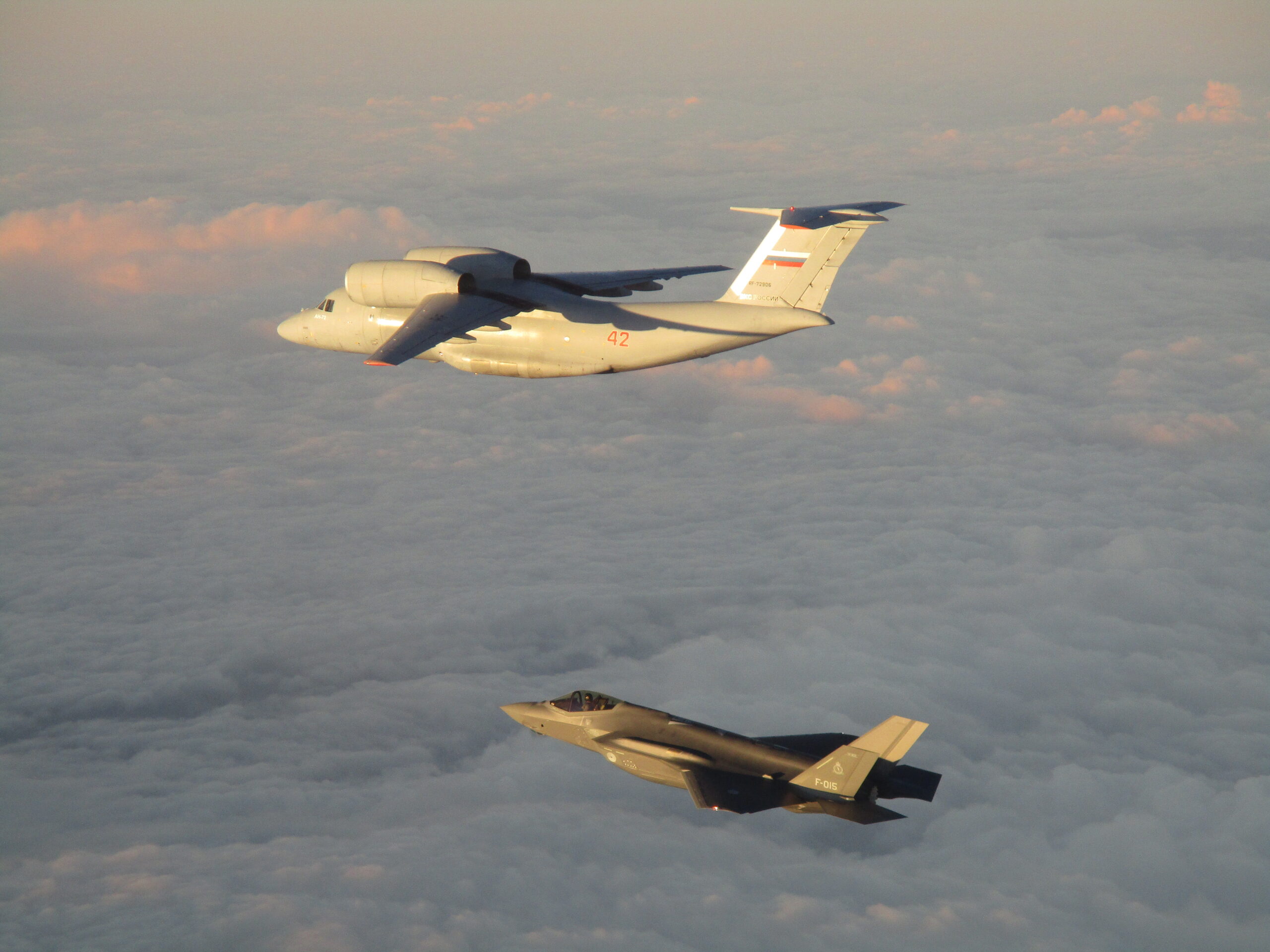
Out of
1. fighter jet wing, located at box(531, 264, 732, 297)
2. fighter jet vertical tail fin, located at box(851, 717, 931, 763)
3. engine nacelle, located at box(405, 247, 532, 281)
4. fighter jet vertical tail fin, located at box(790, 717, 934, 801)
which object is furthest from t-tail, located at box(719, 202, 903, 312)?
fighter jet vertical tail fin, located at box(790, 717, 934, 801)

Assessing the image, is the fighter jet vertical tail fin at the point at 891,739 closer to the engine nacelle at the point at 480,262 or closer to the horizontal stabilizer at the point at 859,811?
the horizontal stabilizer at the point at 859,811

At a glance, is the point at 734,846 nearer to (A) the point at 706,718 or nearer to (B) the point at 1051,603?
(A) the point at 706,718

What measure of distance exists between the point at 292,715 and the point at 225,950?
1707 inches

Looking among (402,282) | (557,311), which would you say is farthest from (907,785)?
(402,282)

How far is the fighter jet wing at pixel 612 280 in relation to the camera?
46438 mm

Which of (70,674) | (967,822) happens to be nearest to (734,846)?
(967,822)

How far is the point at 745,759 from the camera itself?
4044cm

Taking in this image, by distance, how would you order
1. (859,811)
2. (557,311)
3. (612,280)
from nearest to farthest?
1. (859,811)
2. (557,311)
3. (612,280)

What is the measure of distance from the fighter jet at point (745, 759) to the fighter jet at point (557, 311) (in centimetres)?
1393

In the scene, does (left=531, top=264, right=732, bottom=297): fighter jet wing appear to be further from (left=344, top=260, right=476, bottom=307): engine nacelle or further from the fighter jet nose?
the fighter jet nose

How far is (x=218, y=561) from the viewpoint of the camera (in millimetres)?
143500

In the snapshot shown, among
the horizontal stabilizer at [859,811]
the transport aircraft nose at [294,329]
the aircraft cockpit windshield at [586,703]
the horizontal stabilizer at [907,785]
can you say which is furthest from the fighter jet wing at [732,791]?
the transport aircraft nose at [294,329]

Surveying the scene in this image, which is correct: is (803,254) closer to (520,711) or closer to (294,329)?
(520,711)

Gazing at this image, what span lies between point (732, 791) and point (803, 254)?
20631 mm
